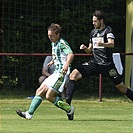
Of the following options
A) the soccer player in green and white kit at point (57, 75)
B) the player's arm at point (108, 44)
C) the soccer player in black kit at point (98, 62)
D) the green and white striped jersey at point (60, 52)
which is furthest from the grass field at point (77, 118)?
the player's arm at point (108, 44)

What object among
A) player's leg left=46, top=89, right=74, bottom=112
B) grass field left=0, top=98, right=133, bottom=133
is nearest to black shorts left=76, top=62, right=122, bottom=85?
grass field left=0, top=98, right=133, bottom=133

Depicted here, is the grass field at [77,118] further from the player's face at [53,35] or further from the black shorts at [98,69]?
the player's face at [53,35]

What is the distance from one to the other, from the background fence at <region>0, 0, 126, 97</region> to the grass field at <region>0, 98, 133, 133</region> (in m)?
2.06

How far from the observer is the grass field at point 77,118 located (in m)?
10.4

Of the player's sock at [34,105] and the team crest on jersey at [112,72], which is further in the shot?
the team crest on jersey at [112,72]

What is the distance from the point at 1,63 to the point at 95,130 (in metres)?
9.21

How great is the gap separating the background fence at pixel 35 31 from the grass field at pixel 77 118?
206 centimetres

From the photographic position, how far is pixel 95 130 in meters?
10.3

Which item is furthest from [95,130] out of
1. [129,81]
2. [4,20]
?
[4,20]

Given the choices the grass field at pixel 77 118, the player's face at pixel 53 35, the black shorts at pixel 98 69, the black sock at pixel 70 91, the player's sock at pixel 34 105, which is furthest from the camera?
the black shorts at pixel 98 69

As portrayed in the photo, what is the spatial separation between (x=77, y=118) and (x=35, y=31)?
7.23 m

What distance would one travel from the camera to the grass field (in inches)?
410

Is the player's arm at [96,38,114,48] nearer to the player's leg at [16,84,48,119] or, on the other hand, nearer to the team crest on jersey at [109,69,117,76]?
the team crest on jersey at [109,69,117,76]

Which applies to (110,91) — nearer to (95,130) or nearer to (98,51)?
(98,51)
